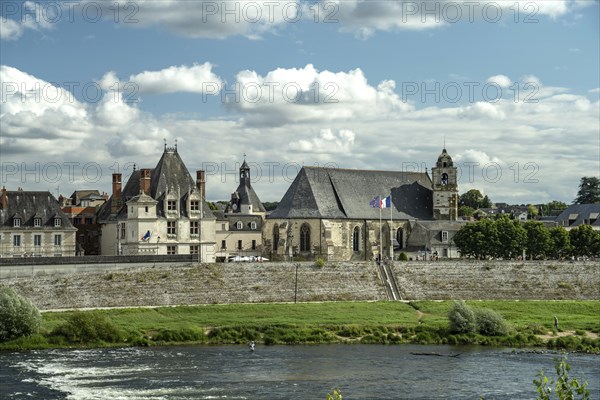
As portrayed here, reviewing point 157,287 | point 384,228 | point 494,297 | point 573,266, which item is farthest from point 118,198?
point 573,266

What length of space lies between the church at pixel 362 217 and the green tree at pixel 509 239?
198 inches

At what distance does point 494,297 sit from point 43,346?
3876 centimetres

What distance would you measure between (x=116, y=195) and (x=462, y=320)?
118 ft

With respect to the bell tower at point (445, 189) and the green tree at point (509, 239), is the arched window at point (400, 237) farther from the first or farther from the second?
the green tree at point (509, 239)

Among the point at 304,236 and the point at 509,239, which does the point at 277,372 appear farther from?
the point at 509,239

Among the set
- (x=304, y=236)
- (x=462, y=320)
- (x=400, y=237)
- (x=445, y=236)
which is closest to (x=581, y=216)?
(x=445, y=236)

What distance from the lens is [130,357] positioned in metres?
51.2

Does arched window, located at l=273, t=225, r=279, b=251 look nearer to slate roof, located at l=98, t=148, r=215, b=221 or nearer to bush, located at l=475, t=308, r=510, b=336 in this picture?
slate roof, located at l=98, t=148, r=215, b=221

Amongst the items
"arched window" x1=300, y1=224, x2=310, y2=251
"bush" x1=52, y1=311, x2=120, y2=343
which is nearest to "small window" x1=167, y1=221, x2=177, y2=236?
"arched window" x1=300, y1=224, x2=310, y2=251

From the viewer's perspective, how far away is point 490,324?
6109 centimetres

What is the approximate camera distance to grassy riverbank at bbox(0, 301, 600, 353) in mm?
56625

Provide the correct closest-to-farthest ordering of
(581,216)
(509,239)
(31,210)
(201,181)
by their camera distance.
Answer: (31,210) → (201,181) → (509,239) → (581,216)

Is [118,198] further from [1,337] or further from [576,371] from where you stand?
[576,371]

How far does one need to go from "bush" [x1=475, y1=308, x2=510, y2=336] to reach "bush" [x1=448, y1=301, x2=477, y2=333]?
45 centimetres
